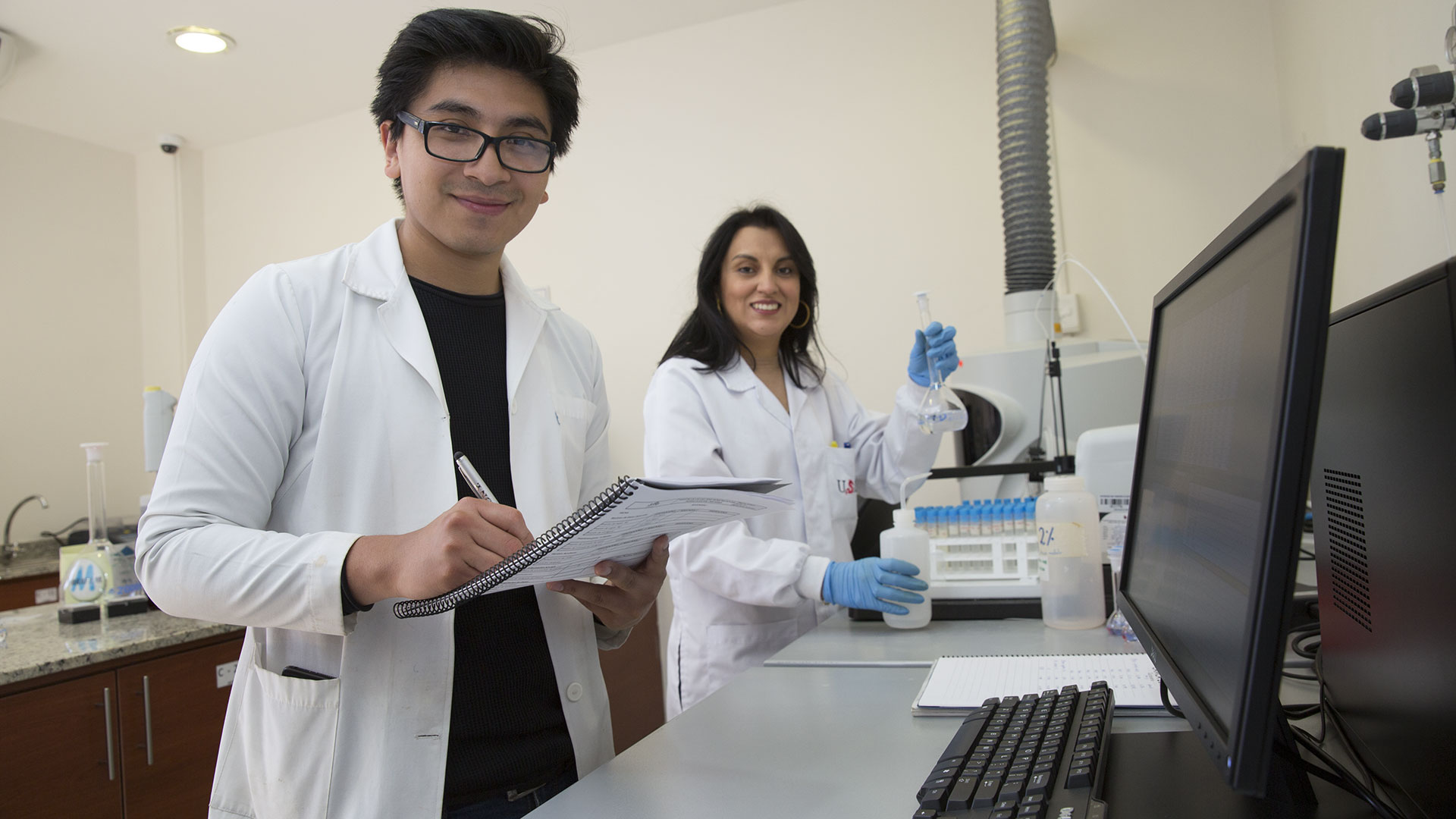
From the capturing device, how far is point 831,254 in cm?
319

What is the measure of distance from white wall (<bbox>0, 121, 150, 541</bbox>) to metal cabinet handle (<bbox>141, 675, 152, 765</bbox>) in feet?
8.74

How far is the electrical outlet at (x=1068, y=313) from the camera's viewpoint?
2775 millimetres

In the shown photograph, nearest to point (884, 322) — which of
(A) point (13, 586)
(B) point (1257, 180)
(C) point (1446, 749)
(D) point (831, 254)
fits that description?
(D) point (831, 254)

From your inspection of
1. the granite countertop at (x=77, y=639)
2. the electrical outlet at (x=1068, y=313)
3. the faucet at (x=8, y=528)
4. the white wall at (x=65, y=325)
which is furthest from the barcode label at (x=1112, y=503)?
Result: the white wall at (x=65, y=325)

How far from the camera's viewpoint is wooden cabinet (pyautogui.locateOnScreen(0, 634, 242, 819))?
1682 mm

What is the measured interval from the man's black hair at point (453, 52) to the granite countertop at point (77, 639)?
1150 mm

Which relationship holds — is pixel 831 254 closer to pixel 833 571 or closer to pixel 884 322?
pixel 884 322

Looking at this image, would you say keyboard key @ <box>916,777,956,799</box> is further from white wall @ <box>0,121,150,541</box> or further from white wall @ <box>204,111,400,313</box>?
white wall @ <box>0,121,150,541</box>

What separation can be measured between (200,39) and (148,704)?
254 cm

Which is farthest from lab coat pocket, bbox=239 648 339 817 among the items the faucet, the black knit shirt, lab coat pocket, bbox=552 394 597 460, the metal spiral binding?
the faucet

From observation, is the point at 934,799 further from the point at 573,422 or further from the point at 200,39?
the point at 200,39

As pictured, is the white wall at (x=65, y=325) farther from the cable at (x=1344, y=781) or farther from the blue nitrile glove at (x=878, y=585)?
the cable at (x=1344, y=781)

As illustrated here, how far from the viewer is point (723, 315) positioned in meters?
2.04

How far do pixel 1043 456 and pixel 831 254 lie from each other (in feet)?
4.20
